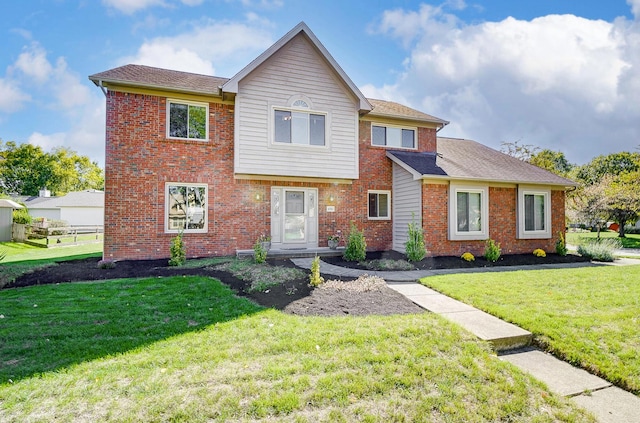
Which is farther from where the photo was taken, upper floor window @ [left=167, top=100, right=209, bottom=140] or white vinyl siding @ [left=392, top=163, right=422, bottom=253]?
white vinyl siding @ [left=392, top=163, right=422, bottom=253]

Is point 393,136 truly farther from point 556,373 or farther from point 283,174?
point 556,373

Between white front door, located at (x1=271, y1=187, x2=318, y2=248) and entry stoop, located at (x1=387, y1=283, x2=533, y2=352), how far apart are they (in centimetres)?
581

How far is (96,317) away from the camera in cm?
473

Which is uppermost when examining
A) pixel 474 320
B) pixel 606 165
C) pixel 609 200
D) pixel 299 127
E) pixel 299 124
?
pixel 606 165

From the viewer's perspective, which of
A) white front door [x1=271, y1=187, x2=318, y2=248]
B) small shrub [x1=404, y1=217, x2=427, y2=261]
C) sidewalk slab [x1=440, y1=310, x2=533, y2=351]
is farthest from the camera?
white front door [x1=271, y1=187, x2=318, y2=248]

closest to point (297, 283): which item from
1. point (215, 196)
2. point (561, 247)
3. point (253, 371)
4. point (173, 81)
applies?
point (253, 371)

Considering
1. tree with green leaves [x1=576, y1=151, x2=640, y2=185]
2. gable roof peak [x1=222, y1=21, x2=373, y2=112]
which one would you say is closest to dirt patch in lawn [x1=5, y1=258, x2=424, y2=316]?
gable roof peak [x1=222, y1=21, x2=373, y2=112]

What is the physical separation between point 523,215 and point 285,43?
37.4 ft

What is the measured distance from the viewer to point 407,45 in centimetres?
1447

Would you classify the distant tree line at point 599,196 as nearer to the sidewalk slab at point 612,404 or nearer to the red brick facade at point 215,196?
the red brick facade at point 215,196

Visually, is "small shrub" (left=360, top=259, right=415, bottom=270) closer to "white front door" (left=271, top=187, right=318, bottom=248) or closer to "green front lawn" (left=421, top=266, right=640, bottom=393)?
"green front lawn" (left=421, top=266, right=640, bottom=393)

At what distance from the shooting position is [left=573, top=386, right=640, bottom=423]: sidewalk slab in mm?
2627

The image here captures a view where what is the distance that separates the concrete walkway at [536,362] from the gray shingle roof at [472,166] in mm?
6350

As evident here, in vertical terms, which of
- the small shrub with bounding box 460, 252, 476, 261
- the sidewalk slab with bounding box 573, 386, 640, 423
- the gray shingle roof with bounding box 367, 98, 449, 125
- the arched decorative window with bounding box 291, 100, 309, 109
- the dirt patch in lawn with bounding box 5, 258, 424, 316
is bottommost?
the sidewalk slab with bounding box 573, 386, 640, 423
